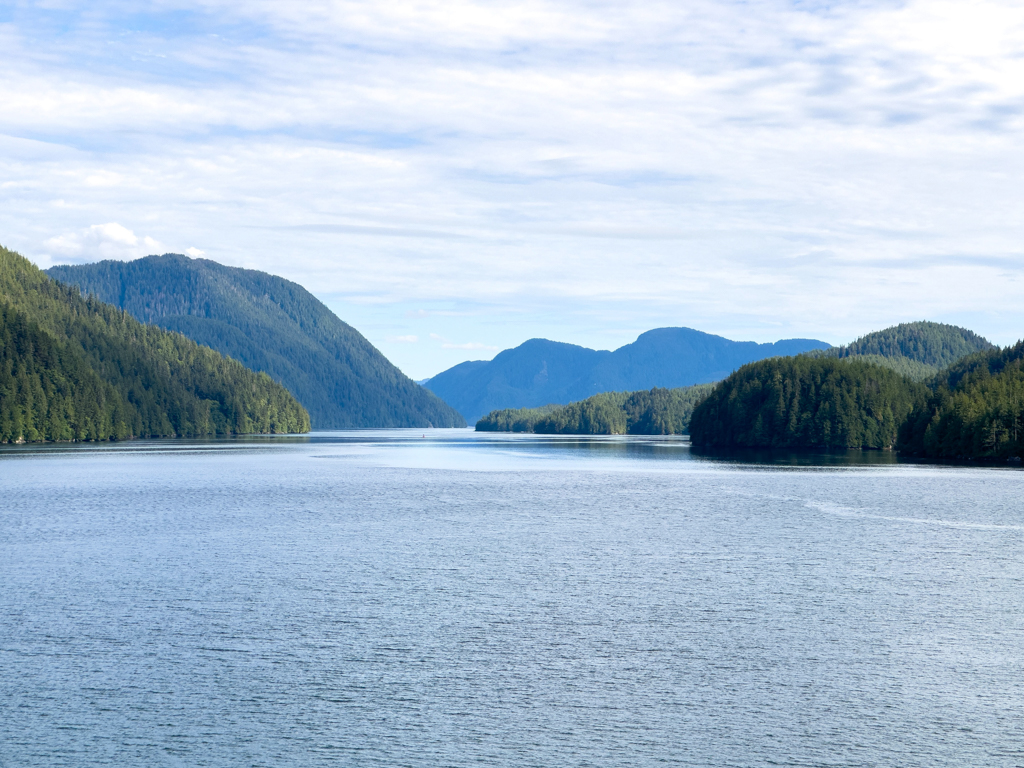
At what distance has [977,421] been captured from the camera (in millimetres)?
156125

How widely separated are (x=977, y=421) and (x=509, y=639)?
468ft

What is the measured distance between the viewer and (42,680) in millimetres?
29078

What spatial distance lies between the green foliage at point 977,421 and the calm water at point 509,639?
86493 millimetres

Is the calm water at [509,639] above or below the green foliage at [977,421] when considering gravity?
below

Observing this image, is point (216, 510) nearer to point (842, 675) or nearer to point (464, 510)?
point (464, 510)

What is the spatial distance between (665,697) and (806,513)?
51930 millimetres

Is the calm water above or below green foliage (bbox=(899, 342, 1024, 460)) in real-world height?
below

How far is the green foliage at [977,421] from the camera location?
497ft

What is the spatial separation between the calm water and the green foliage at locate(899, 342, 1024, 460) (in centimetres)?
8649

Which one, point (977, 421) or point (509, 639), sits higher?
point (977, 421)

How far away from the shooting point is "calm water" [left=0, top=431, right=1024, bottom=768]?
2469 centimetres

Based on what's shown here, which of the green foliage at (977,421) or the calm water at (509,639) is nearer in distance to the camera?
the calm water at (509,639)

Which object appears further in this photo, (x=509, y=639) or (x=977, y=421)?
(x=977, y=421)

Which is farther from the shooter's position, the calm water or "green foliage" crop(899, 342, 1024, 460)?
"green foliage" crop(899, 342, 1024, 460)
